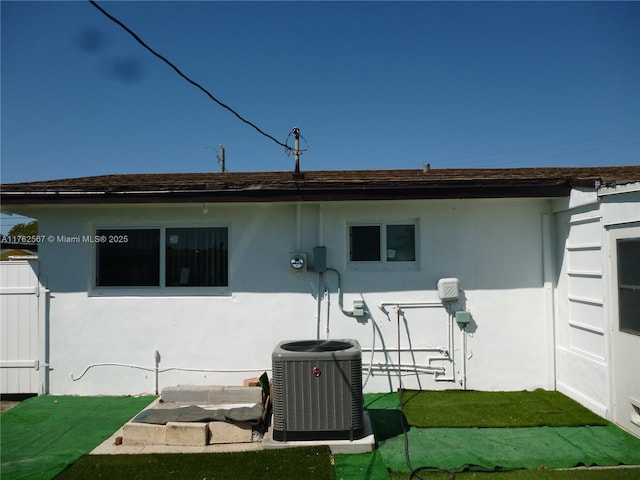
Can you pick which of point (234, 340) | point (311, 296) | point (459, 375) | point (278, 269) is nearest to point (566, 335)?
point (459, 375)

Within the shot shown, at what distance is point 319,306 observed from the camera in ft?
19.1

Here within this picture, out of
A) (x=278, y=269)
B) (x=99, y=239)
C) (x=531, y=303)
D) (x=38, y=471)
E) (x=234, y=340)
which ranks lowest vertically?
(x=38, y=471)

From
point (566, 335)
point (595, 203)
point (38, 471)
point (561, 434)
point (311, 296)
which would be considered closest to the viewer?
point (38, 471)

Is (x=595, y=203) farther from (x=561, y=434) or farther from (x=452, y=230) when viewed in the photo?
(x=561, y=434)

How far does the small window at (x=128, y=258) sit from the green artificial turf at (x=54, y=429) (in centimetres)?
166

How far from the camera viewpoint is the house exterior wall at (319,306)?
19.0 feet

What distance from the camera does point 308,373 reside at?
402cm

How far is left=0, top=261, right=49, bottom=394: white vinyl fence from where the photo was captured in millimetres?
5977

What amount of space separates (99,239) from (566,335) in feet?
22.0

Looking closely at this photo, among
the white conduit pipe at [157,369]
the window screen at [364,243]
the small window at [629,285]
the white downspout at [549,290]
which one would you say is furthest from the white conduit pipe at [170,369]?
the small window at [629,285]

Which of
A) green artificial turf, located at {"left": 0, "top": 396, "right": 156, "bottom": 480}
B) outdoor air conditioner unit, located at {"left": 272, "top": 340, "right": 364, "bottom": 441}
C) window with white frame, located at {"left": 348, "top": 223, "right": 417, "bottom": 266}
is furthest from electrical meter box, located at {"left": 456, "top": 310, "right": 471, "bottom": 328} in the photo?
green artificial turf, located at {"left": 0, "top": 396, "right": 156, "bottom": 480}

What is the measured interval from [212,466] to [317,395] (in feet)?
3.74

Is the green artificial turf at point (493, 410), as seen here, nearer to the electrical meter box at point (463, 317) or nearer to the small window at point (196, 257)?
the electrical meter box at point (463, 317)

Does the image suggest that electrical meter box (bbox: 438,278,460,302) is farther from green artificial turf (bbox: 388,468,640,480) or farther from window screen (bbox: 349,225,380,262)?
green artificial turf (bbox: 388,468,640,480)
